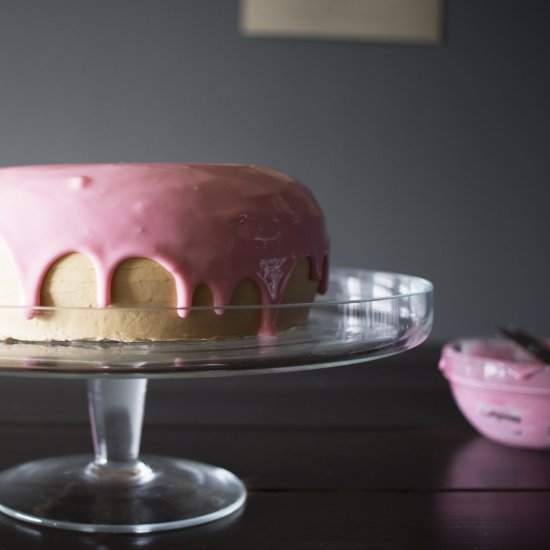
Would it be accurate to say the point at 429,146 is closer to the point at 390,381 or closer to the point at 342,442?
the point at 390,381

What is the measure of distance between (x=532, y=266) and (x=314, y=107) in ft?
2.52

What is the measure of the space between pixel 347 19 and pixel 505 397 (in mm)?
1568

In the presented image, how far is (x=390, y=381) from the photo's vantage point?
1.26 metres

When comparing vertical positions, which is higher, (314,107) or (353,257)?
(314,107)

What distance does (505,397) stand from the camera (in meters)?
Result: 0.88

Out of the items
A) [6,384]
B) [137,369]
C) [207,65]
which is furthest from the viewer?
[207,65]

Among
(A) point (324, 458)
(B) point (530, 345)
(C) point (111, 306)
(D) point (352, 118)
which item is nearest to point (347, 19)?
(D) point (352, 118)

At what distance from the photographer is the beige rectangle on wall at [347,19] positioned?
7.18 ft

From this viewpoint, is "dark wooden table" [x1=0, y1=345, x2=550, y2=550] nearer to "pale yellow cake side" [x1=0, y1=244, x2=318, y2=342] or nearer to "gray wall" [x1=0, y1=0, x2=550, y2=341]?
"pale yellow cake side" [x1=0, y1=244, x2=318, y2=342]

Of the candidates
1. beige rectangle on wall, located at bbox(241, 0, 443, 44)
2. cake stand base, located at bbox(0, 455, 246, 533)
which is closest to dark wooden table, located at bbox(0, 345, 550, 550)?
cake stand base, located at bbox(0, 455, 246, 533)

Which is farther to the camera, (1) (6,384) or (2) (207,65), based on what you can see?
(2) (207,65)

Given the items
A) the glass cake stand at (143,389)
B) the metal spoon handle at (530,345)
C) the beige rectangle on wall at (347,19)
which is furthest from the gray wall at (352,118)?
the glass cake stand at (143,389)

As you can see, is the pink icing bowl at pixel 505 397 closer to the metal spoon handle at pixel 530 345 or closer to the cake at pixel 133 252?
the metal spoon handle at pixel 530 345

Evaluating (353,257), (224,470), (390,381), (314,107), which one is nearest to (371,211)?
(353,257)
